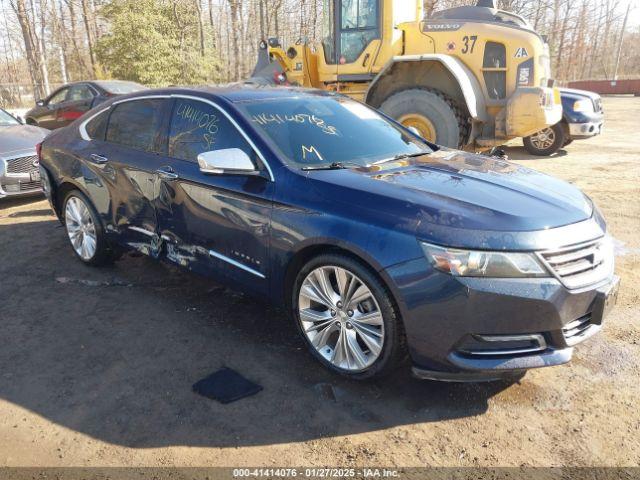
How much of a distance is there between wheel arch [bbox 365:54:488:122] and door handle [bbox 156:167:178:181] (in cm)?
566

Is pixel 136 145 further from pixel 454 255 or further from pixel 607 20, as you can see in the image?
pixel 607 20

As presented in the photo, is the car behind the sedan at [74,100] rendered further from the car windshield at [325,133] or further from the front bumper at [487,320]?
the front bumper at [487,320]

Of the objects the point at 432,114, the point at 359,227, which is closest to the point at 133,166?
the point at 359,227

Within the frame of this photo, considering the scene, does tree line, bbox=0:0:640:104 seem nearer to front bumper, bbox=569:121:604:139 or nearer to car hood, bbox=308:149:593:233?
front bumper, bbox=569:121:604:139

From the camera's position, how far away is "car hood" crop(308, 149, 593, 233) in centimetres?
262

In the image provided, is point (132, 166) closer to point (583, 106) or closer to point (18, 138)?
point (18, 138)

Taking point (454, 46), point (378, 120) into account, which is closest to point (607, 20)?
point (454, 46)

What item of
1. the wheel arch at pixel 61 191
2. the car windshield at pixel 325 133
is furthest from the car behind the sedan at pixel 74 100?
the car windshield at pixel 325 133

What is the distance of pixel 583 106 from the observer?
34.2 feet

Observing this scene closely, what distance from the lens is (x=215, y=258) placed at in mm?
3623

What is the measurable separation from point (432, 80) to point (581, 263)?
682cm

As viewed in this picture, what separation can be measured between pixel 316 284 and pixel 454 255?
0.90 m

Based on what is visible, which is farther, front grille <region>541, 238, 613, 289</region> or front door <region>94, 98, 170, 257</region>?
front door <region>94, 98, 170, 257</region>

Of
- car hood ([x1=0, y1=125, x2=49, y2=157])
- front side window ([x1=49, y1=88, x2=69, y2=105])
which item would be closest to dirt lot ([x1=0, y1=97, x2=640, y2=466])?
car hood ([x1=0, y1=125, x2=49, y2=157])
